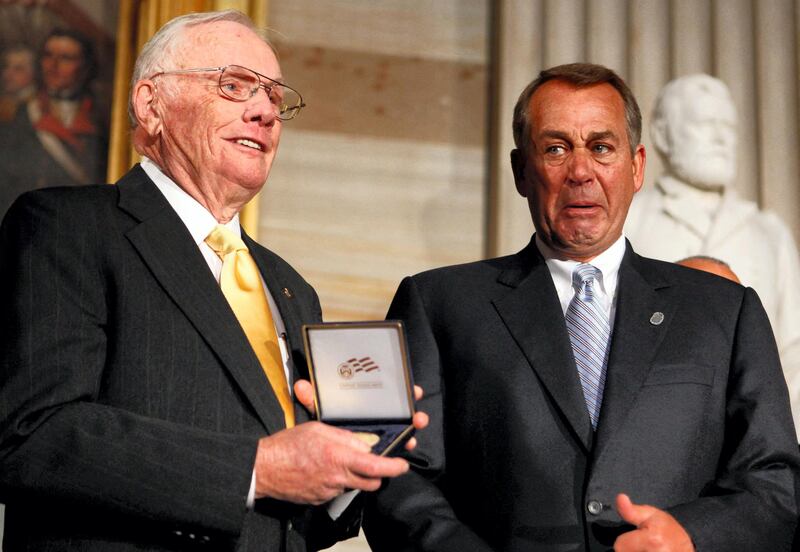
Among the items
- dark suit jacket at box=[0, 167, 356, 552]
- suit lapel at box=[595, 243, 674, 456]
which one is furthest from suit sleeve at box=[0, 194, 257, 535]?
suit lapel at box=[595, 243, 674, 456]

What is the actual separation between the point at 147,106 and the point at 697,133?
297 centimetres

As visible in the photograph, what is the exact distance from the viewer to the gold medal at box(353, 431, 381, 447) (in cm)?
206

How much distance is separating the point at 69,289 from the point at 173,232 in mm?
270

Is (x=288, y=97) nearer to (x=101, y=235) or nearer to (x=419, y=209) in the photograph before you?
(x=419, y=209)

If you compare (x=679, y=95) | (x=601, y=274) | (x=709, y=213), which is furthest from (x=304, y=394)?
(x=679, y=95)

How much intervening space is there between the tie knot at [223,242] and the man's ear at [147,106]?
0.30m

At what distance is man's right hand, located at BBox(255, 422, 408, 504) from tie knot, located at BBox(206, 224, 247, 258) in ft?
1.64

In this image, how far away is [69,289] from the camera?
212cm

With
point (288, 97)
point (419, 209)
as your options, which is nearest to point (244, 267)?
point (419, 209)

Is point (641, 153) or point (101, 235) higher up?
point (641, 153)

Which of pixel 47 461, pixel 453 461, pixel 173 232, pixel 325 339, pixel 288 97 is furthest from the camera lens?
pixel 288 97

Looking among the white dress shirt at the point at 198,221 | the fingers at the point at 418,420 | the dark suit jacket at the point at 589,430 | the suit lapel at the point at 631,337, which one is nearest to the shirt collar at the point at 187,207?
the white dress shirt at the point at 198,221

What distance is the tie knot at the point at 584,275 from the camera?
2.61 meters

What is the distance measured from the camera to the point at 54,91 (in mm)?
5023
